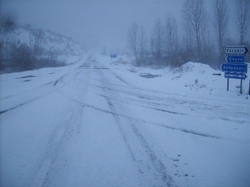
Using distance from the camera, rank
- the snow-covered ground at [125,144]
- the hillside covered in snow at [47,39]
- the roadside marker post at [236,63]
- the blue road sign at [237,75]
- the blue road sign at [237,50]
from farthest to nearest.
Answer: the hillside covered in snow at [47,39], the blue road sign at [237,75], the roadside marker post at [236,63], the blue road sign at [237,50], the snow-covered ground at [125,144]

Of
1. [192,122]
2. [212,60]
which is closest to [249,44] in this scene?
[212,60]

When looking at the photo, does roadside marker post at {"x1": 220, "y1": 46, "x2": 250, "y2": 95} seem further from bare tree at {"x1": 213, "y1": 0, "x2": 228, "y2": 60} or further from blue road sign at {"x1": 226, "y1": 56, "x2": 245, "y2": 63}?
bare tree at {"x1": 213, "y1": 0, "x2": 228, "y2": 60}

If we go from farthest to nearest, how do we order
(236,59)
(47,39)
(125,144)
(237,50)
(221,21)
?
(47,39), (221,21), (236,59), (237,50), (125,144)

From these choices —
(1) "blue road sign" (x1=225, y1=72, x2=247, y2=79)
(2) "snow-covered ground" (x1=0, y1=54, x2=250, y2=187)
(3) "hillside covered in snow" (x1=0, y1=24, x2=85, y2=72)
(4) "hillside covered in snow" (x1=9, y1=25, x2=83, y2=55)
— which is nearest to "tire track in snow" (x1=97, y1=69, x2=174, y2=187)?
(2) "snow-covered ground" (x1=0, y1=54, x2=250, y2=187)

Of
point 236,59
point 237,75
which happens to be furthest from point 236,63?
point 237,75

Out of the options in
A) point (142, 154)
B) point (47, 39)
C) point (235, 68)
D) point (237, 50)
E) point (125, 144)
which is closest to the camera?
point (142, 154)

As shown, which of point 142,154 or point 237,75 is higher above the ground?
point 237,75

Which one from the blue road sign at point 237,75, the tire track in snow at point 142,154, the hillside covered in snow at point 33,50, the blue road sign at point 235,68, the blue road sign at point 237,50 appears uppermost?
the hillside covered in snow at point 33,50

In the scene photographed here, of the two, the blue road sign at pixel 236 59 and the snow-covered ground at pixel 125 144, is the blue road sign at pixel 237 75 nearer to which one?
the blue road sign at pixel 236 59

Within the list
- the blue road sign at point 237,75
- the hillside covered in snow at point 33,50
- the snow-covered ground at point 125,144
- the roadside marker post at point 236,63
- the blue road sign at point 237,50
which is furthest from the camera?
the hillside covered in snow at point 33,50

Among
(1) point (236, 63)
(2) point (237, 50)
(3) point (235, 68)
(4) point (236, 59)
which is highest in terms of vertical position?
(2) point (237, 50)

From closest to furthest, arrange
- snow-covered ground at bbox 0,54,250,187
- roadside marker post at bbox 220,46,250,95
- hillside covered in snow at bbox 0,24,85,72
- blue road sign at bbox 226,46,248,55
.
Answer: snow-covered ground at bbox 0,54,250,187 → blue road sign at bbox 226,46,248,55 → roadside marker post at bbox 220,46,250,95 → hillside covered in snow at bbox 0,24,85,72

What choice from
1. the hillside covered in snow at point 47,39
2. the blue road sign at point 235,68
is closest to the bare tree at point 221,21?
the blue road sign at point 235,68

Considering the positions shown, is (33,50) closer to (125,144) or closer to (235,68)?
(235,68)
